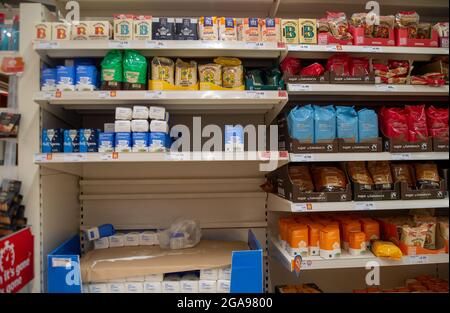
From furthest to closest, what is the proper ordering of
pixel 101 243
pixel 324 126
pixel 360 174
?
pixel 101 243, pixel 360 174, pixel 324 126

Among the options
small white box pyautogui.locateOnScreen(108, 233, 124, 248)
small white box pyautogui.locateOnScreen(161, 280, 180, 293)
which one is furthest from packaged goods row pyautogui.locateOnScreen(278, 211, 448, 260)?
small white box pyautogui.locateOnScreen(108, 233, 124, 248)

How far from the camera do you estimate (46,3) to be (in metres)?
2.06

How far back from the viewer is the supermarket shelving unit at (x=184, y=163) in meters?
1.54

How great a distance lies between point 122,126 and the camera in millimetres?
1515

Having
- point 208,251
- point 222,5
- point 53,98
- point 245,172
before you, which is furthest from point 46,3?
point 208,251

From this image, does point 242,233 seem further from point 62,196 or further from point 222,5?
point 222,5

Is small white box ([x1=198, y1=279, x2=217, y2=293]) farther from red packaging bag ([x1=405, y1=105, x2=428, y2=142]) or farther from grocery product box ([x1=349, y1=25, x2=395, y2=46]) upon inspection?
grocery product box ([x1=349, y1=25, x2=395, y2=46])

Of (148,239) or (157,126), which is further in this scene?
(148,239)

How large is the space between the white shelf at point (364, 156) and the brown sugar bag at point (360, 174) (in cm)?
14

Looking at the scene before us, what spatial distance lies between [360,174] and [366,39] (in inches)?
30.8

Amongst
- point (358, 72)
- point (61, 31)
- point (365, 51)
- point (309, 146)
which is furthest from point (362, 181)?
point (61, 31)

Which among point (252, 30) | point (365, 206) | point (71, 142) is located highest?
point (252, 30)

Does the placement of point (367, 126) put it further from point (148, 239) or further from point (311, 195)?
point (148, 239)

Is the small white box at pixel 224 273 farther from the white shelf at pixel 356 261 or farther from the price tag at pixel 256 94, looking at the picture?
the price tag at pixel 256 94
